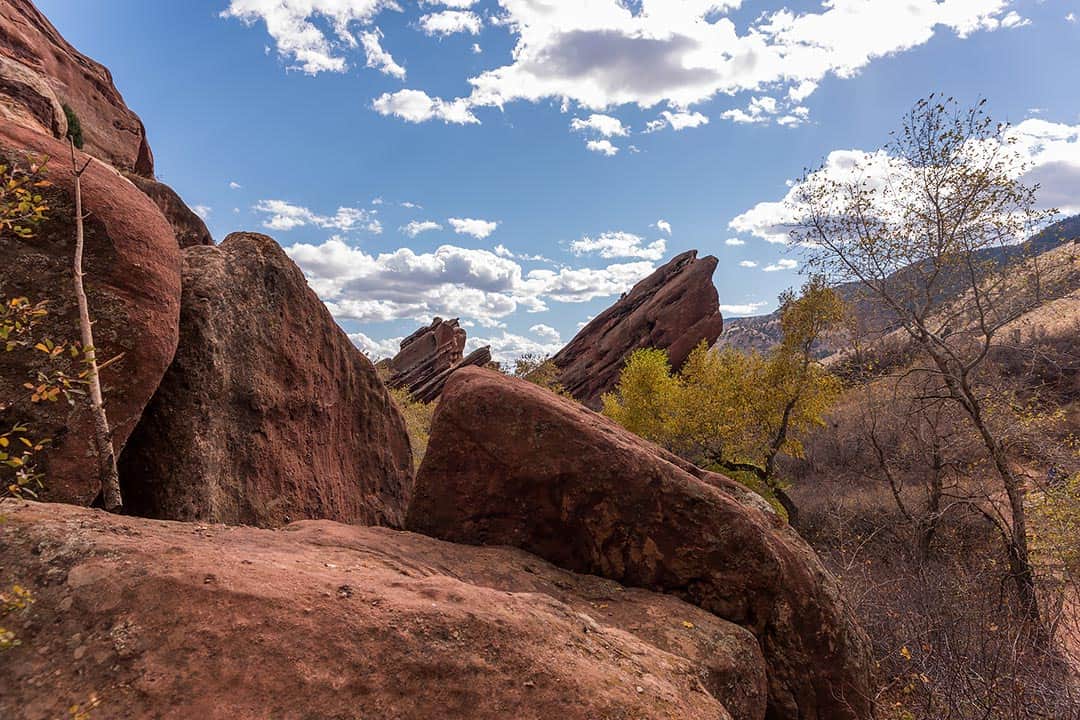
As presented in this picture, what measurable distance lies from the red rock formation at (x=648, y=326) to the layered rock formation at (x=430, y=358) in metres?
8.06

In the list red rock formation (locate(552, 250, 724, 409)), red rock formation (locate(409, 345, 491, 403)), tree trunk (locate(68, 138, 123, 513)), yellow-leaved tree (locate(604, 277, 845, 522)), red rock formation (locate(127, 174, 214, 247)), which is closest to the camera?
tree trunk (locate(68, 138, 123, 513))

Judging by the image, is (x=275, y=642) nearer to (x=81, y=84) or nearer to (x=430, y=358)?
(x=81, y=84)

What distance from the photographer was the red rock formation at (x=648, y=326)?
140 ft

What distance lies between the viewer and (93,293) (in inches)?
205

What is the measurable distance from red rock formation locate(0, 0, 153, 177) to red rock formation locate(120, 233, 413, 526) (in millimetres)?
10793

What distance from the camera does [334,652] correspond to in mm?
2967

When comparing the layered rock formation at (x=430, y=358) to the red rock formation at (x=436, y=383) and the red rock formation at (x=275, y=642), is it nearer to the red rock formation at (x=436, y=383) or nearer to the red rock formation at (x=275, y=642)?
the red rock formation at (x=436, y=383)

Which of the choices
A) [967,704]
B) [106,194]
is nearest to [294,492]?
[106,194]

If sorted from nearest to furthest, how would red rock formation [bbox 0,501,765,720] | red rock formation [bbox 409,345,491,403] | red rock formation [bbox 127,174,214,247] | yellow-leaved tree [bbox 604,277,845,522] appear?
red rock formation [bbox 0,501,765,720] < red rock formation [bbox 127,174,214,247] < yellow-leaved tree [bbox 604,277,845,522] < red rock formation [bbox 409,345,491,403]

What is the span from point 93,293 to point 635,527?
5.51 meters

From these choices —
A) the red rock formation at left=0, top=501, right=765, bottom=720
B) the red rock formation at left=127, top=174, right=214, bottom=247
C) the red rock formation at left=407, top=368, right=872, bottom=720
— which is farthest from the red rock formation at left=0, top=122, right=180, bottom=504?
the red rock formation at left=127, top=174, right=214, bottom=247

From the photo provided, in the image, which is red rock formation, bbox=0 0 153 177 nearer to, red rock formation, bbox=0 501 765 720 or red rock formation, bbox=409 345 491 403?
red rock formation, bbox=0 501 765 720

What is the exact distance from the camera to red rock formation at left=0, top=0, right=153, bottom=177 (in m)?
16.8

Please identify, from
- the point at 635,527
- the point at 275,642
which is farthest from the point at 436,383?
the point at 275,642
